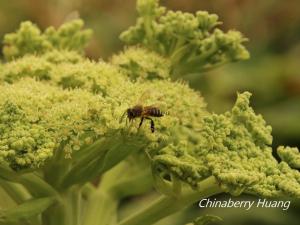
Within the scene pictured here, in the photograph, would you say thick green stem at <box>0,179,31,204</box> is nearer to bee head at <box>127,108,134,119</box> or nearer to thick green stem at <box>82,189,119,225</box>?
thick green stem at <box>82,189,119,225</box>

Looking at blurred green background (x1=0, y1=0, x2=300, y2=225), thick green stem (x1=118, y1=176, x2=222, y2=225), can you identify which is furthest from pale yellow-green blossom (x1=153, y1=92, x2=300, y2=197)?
blurred green background (x1=0, y1=0, x2=300, y2=225)

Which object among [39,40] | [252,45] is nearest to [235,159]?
[39,40]

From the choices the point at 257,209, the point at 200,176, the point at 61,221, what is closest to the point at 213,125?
the point at 200,176

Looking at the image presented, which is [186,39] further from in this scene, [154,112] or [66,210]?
[66,210]

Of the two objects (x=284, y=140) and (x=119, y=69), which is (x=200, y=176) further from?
(x=284, y=140)

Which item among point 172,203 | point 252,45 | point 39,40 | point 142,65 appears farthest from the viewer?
point 252,45

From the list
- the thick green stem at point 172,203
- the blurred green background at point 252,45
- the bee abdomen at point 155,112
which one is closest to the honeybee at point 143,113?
the bee abdomen at point 155,112

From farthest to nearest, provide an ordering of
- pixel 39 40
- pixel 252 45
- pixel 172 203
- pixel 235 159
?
pixel 252 45
pixel 39 40
pixel 172 203
pixel 235 159
